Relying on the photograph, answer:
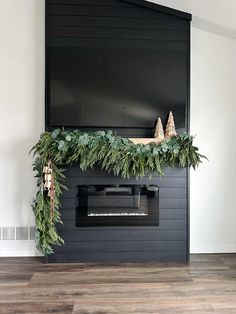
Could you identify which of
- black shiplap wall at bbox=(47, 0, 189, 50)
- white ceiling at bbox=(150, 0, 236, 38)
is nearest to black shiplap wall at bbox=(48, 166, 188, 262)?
black shiplap wall at bbox=(47, 0, 189, 50)

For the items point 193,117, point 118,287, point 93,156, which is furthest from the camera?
point 193,117

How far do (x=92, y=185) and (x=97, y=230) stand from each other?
44 centimetres

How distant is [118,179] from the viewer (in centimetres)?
308

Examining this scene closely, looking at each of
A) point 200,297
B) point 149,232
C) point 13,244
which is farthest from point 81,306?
point 13,244

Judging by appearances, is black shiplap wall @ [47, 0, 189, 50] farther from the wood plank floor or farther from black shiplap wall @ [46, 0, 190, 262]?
the wood plank floor

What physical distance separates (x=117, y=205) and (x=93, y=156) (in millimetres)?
622

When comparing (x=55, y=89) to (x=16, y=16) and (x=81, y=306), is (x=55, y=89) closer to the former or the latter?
(x=16, y=16)

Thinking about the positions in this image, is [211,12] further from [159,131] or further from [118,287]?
[118,287]

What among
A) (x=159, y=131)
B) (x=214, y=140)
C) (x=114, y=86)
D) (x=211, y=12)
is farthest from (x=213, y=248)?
(x=211, y=12)

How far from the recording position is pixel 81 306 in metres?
2.17

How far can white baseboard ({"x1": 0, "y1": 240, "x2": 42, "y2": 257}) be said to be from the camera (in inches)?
128

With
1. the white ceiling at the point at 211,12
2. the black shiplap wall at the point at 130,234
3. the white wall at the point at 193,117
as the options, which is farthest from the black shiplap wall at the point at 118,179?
the white wall at the point at 193,117

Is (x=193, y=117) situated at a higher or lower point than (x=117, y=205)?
higher

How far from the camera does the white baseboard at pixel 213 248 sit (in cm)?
339
